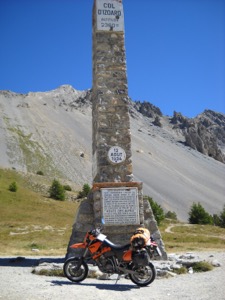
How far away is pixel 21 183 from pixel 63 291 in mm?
52490

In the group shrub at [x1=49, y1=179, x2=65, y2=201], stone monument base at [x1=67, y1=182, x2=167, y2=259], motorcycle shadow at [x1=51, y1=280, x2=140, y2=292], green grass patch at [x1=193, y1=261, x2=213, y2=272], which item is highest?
shrub at [x1=49, y1=179, x2=65, y2=201]

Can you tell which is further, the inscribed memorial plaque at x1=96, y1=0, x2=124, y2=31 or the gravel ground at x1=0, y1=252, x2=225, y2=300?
the inscribed memorial plaque at x1=96, y1=0, x2=124, y2=31

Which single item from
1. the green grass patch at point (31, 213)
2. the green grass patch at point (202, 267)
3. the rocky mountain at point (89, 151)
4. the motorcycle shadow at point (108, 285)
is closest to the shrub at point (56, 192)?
the green grass patch at point (31, 213)

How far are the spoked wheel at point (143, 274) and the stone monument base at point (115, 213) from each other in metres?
3.67

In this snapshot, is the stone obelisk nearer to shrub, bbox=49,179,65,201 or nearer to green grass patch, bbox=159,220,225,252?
green grass patch, bbox=159,220,225,252

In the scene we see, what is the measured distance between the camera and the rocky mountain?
82000 millimetres

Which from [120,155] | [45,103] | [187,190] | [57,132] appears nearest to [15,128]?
[57,132]

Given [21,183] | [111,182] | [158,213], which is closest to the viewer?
[111,182]

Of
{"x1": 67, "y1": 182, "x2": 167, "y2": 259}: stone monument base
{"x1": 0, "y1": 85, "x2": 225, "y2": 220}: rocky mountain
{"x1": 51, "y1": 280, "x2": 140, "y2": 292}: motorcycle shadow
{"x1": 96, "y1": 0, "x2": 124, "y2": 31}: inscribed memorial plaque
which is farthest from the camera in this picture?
{"x1": 0, "y1": 85, "x2": 225, "y2": 220}: rocky mountain

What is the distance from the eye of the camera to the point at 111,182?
12.4m

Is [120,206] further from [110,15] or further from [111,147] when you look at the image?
[110,15]

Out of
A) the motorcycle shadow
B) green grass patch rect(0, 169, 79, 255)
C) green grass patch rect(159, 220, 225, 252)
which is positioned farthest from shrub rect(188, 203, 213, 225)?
the motorcycle shadow

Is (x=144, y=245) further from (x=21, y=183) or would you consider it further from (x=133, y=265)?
(x=21, y=183)

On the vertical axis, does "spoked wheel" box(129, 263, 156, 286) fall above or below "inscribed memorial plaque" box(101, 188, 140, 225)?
below
